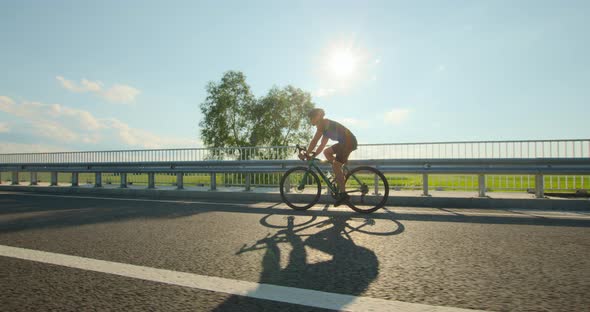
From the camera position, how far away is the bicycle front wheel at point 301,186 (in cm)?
730

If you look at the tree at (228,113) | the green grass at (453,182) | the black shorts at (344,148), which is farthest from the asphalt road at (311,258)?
the tree at (228,113)

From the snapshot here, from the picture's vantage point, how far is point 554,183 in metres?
9.12

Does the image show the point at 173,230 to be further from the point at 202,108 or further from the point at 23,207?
the point at 202,108

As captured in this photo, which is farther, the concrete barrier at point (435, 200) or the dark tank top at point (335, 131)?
the concrete barrier at point (435, 200)

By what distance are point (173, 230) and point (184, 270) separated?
2.07m

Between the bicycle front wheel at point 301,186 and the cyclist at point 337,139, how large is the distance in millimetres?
544

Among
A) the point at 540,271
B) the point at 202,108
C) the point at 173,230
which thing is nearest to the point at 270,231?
the point at 173,230

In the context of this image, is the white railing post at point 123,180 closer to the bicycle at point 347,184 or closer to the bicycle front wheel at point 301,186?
the bicycle front wheel at point 301,186

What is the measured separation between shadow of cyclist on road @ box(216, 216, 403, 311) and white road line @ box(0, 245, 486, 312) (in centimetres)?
8

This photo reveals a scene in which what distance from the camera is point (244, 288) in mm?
2467

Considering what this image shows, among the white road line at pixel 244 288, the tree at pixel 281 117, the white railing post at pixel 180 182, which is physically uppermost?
the tree at pixel 281 117

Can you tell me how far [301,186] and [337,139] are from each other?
142cm

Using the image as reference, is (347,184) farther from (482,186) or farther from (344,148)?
(482,186)

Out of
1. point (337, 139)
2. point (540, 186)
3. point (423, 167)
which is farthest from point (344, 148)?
point (540, 186)
